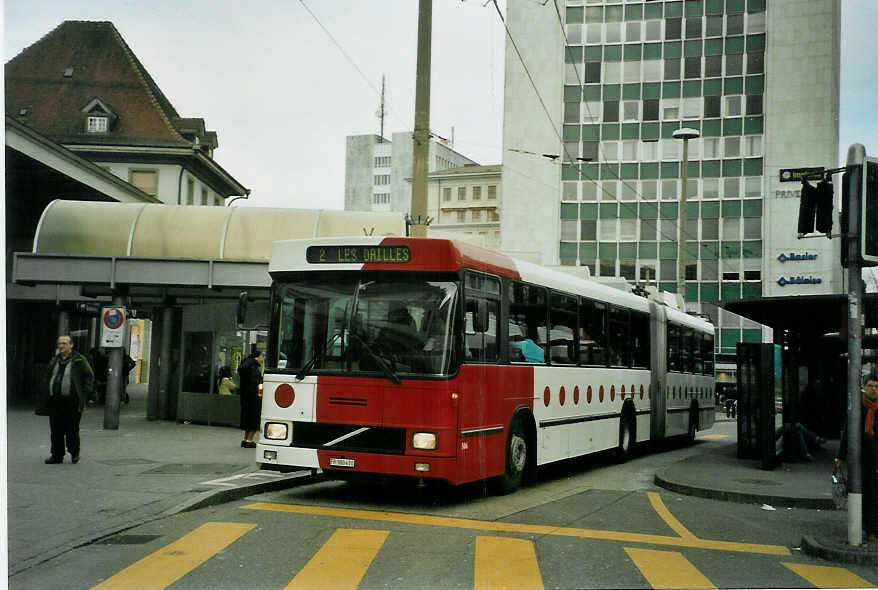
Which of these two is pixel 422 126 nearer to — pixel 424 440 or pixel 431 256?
pixel 431 256

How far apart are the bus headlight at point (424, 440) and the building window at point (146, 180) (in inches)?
284

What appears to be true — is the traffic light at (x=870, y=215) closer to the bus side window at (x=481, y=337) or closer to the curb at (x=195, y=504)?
the bus side window at (x=481, y=337)

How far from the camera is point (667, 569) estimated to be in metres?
7.96

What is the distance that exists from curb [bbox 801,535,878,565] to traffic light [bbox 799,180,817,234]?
2.85 m

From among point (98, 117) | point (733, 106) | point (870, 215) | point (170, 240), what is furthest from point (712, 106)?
point (870, 215)

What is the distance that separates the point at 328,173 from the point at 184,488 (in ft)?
12.9

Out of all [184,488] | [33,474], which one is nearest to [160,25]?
[184,488]

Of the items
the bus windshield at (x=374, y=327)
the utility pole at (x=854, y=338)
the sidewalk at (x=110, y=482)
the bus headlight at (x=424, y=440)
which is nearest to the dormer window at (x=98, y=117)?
the bus windshield at (x=374, y=327)

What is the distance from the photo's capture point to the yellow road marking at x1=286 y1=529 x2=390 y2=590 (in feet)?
23.5

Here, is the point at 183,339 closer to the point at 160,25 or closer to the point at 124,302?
the point at 124,302

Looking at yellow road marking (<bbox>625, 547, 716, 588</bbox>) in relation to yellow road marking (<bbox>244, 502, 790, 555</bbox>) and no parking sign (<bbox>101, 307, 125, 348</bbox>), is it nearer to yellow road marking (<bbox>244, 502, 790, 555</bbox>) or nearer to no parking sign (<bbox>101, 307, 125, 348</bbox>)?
yellow road marking (<bbox>244, 502, 790, 555</bbox>)

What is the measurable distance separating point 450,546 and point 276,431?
10.2 ft

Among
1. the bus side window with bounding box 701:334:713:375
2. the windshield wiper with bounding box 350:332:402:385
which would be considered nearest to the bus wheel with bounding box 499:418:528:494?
the windshield wiper with bounding box 350:332:402:385

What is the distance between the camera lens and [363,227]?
20.8 metres
